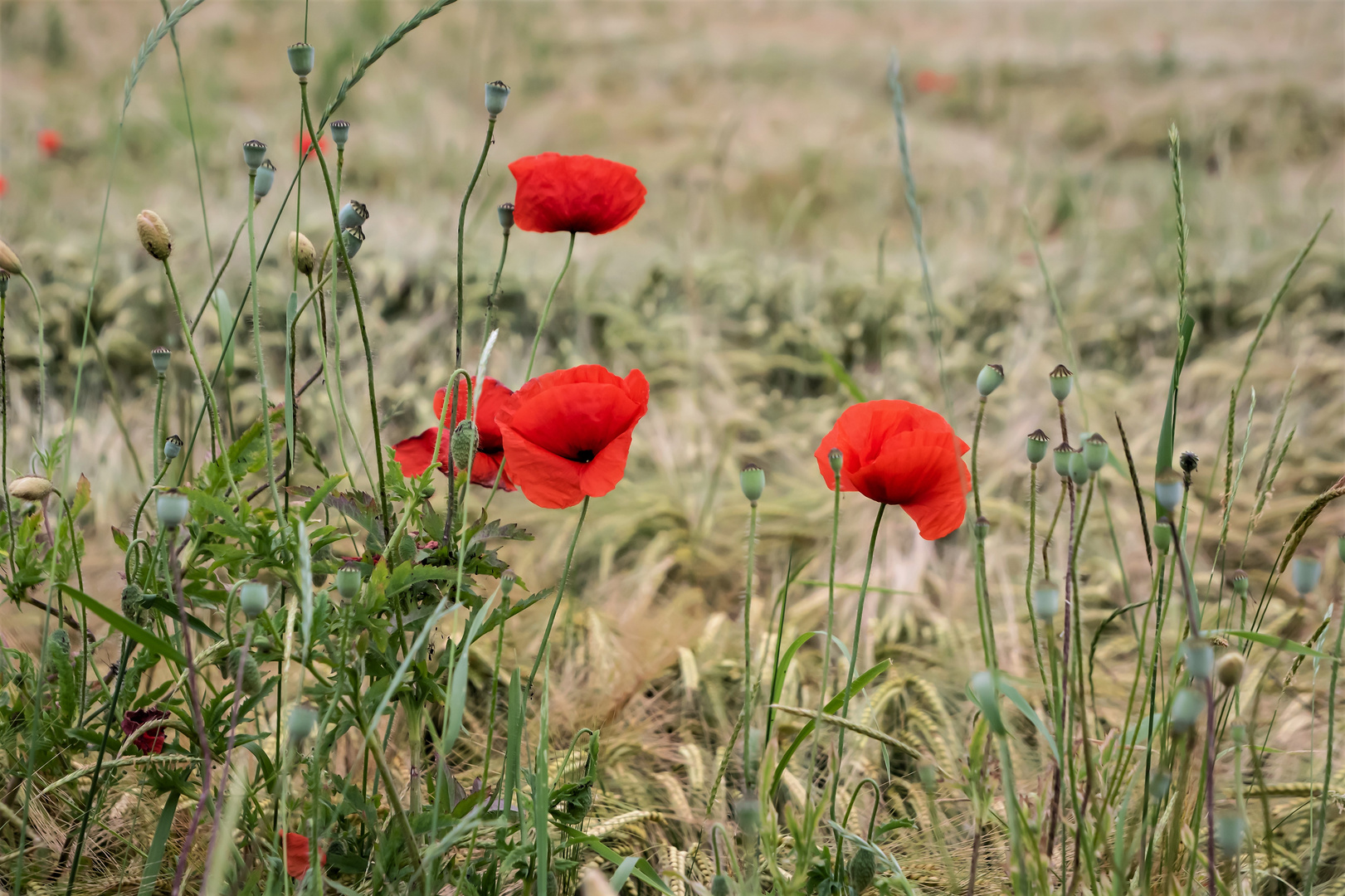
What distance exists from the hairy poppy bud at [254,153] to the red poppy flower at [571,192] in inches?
8.1

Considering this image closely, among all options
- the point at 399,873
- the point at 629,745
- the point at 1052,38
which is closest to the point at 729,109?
the point at 1052,38

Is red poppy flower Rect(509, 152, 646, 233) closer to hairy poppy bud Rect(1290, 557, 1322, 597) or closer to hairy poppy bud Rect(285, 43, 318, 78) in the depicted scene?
hairy poppy bud Rect(285, 43, 318, 78)

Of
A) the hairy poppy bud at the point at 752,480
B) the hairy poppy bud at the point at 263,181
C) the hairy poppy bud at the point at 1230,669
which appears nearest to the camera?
the hairy poppy bud at the point at 1230,669

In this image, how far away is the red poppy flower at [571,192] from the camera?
0.83 meters

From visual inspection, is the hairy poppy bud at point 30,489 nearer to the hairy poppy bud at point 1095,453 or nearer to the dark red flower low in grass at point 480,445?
the dark red flower low in grass at point 480,445

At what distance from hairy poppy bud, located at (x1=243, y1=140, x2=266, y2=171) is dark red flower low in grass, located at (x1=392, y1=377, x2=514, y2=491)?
0.81 ft

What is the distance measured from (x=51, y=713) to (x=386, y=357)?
5.12 feet

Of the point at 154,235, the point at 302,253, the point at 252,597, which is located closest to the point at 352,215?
the point at 302,253

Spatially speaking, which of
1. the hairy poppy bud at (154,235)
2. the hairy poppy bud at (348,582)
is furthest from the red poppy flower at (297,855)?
the hairy poppy bud at (154,235)

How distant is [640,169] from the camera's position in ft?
12.5

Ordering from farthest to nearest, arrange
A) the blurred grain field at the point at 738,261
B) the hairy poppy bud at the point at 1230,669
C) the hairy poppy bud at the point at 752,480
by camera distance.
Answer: the blurred grain field at the point at 738,261 → the hairy poppy bud at the point at 752,480 → the hairy poppy bud at the point at 1230,669

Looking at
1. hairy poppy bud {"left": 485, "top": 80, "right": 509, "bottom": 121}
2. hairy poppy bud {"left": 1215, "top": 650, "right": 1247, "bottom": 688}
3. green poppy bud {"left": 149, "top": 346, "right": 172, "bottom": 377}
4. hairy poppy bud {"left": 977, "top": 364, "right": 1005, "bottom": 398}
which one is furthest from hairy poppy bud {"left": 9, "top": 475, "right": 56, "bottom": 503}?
hairy poppy bud {"left": 1215, "top": 650, "right": 1247, "bottom": 688}

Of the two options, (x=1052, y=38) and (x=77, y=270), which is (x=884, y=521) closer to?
(x=77, y=270)

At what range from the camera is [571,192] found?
83 cm
